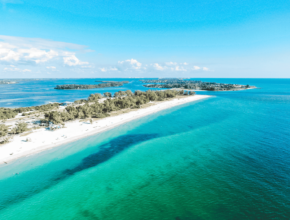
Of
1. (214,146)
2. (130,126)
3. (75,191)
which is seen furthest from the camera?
(130,126)

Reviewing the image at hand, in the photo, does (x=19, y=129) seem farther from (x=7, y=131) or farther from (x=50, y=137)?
(x=50, y=137)

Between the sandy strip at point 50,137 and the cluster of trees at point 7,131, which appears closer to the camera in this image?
the sandy strip at point 50,137

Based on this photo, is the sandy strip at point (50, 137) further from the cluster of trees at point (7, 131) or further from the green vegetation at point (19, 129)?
the green vegetation at point (19, 129)

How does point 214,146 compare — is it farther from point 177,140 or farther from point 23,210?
point 23,210

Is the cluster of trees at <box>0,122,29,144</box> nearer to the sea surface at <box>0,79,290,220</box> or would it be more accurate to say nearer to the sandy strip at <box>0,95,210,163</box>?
the sandy strip at <box>0,95,210,163</box>

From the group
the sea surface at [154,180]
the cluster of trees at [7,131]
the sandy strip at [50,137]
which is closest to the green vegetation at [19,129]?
the cluster of trees at [7,131]

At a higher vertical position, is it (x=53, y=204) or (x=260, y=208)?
(x=260, y=208)

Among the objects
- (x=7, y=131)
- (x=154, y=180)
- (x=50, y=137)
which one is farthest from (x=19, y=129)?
(x=154, y=180)

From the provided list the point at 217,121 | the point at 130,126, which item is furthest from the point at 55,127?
the point at 217,121
